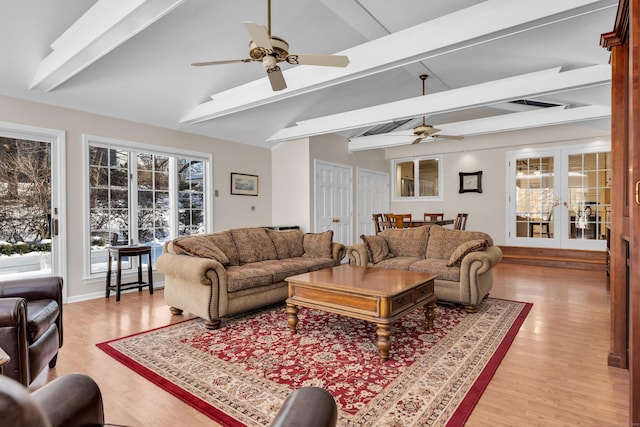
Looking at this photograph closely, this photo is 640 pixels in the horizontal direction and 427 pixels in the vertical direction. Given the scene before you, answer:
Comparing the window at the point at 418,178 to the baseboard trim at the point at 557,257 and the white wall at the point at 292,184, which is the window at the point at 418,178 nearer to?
the baseboard trim at the point at 557,257

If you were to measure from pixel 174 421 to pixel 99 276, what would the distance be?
136 inches

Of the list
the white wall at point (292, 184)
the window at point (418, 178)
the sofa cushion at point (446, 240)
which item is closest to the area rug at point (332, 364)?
the sofa cushion at point (446, 240)

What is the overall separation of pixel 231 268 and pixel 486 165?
6.25 meters

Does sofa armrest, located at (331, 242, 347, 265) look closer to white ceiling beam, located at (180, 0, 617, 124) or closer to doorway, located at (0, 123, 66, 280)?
white ceiling beam, located at (180, 0, 617, 124)

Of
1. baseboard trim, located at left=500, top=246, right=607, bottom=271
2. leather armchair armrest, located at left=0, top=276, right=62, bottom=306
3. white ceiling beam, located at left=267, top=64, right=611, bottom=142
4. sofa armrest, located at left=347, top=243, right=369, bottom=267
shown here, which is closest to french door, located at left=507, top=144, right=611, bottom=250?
baseboard trim, located at left=500, top=246, right=607, bottom=271

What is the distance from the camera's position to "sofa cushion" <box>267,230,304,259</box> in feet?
15.1

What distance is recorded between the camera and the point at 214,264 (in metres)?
3.25

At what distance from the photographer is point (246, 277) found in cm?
350

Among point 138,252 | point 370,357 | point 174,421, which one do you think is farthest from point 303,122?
point 174,421

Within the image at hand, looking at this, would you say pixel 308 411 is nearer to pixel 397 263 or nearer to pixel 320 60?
pixel 320 60

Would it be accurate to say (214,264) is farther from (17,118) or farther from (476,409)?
(17,118)

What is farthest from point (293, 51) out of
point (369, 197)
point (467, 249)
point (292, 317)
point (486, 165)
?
point (486, 165)

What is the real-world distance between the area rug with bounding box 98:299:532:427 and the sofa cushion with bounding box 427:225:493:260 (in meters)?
0.95

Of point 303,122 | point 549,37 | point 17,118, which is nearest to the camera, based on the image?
point 549,37
